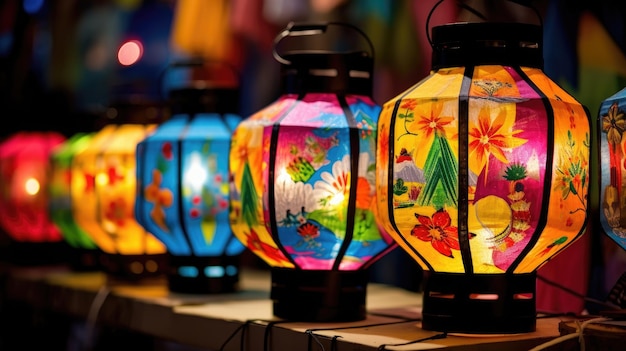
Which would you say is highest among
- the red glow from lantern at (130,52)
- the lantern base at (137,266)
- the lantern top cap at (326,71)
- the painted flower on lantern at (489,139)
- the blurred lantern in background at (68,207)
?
the red glow from lantern at (130,52)

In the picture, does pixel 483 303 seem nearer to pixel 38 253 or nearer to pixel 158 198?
pixel 158 198

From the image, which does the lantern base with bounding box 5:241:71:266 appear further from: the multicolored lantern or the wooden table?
the multicolored lantern

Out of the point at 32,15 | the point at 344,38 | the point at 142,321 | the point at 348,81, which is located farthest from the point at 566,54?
the point at 32,15

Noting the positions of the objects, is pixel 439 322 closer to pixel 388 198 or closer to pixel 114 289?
pixel 388 198

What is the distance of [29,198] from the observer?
8.91 ft

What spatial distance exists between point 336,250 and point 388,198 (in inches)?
8.7

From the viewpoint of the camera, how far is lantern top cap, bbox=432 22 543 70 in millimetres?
1444

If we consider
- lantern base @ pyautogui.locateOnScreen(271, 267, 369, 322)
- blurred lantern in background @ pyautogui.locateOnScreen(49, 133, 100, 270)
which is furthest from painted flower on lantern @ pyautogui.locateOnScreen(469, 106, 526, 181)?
blurred lantern in background @ pyautogui.locateOnScreen(49, 133, 100, 270)

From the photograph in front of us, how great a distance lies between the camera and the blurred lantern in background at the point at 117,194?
2256mm

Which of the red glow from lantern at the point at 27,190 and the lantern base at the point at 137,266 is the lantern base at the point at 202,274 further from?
the red glow from lantern at the point at 27,190

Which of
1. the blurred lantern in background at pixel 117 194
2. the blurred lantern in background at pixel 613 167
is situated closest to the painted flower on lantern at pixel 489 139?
the blurred lantern in background at pixel 613 167

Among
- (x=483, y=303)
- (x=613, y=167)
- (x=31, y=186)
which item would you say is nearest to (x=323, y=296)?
(x=483, y=303)

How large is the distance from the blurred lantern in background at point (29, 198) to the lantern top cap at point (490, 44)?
1.53 meters

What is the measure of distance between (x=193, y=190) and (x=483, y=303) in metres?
0.81
